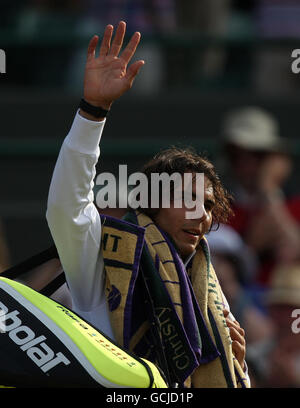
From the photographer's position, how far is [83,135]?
7.66 ft

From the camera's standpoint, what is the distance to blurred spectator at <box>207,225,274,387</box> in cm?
460

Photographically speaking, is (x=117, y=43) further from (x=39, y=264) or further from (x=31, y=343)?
(x=31, y=343)

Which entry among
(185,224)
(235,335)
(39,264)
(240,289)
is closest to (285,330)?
(240,289)

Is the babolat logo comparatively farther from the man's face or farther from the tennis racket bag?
the man's face

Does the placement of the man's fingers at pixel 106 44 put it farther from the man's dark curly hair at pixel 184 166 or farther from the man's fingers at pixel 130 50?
the man's dark curly hair at pixel 184 166

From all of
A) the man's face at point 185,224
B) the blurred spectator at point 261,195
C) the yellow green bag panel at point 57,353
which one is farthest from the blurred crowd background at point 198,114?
the yellow green bag panel at point 57,353

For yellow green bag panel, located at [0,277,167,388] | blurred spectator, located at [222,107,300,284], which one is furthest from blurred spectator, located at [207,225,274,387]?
yellow green bag panel, located at [0,277,167,388]

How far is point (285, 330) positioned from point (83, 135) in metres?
2.43

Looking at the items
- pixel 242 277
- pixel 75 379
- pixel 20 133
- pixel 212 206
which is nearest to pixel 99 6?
pixel 20 133

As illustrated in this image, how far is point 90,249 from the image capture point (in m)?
2.41

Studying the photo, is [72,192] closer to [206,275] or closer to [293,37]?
[206,275]

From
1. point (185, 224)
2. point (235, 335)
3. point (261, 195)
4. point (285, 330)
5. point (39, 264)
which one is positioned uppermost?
point (185, 224)

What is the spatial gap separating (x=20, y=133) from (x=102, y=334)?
4.05 m

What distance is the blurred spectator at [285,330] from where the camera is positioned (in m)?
4.37
